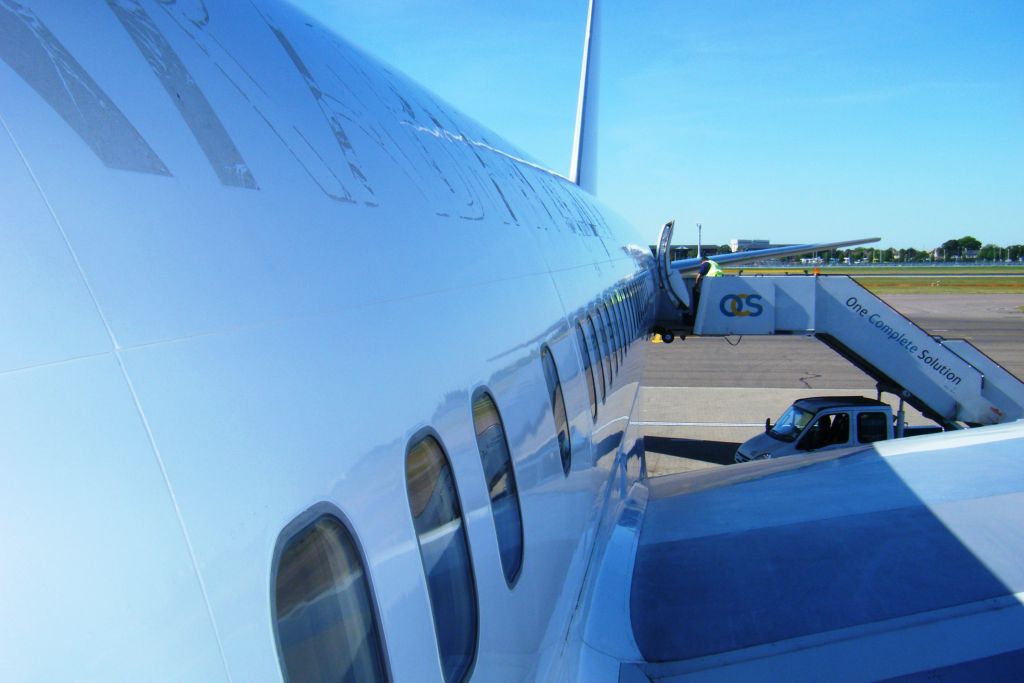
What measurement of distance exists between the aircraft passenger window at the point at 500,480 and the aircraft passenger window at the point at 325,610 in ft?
3.29

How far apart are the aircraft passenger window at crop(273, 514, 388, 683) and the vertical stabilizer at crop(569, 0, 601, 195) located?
14470mm

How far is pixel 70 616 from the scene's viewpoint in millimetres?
1188

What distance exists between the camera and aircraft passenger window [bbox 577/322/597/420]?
17.8ft

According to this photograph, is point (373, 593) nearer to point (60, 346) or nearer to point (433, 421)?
point (433, 421)

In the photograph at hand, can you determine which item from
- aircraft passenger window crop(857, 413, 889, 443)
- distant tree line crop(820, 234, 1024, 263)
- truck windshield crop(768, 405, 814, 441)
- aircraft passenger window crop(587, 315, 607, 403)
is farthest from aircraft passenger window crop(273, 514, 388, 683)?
distant tree line crop(820, 234, 1024, 263)

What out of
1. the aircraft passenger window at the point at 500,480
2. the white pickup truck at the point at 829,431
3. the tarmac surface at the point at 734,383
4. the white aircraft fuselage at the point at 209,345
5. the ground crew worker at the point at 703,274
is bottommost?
the tarmac surface at the point at 734,383

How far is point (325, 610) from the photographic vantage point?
174cm

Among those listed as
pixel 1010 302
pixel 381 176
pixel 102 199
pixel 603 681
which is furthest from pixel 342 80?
pixel 1010 302

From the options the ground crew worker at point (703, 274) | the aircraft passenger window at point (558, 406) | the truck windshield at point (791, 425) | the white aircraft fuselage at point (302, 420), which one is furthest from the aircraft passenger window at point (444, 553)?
the ground crew worker at point (703, 274)

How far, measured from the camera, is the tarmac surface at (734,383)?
17297 mm

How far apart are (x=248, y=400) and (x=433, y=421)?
88 cm

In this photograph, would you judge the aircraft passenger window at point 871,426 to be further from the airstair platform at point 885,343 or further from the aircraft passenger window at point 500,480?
the aircraft passenger window at point 500,480

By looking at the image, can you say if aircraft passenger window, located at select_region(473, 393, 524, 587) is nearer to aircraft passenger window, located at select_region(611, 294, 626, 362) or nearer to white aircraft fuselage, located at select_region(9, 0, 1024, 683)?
white aircraft fuselage, located at select_region(9, 0, 1024, 683)

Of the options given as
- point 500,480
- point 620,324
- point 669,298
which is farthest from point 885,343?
point 500,480
